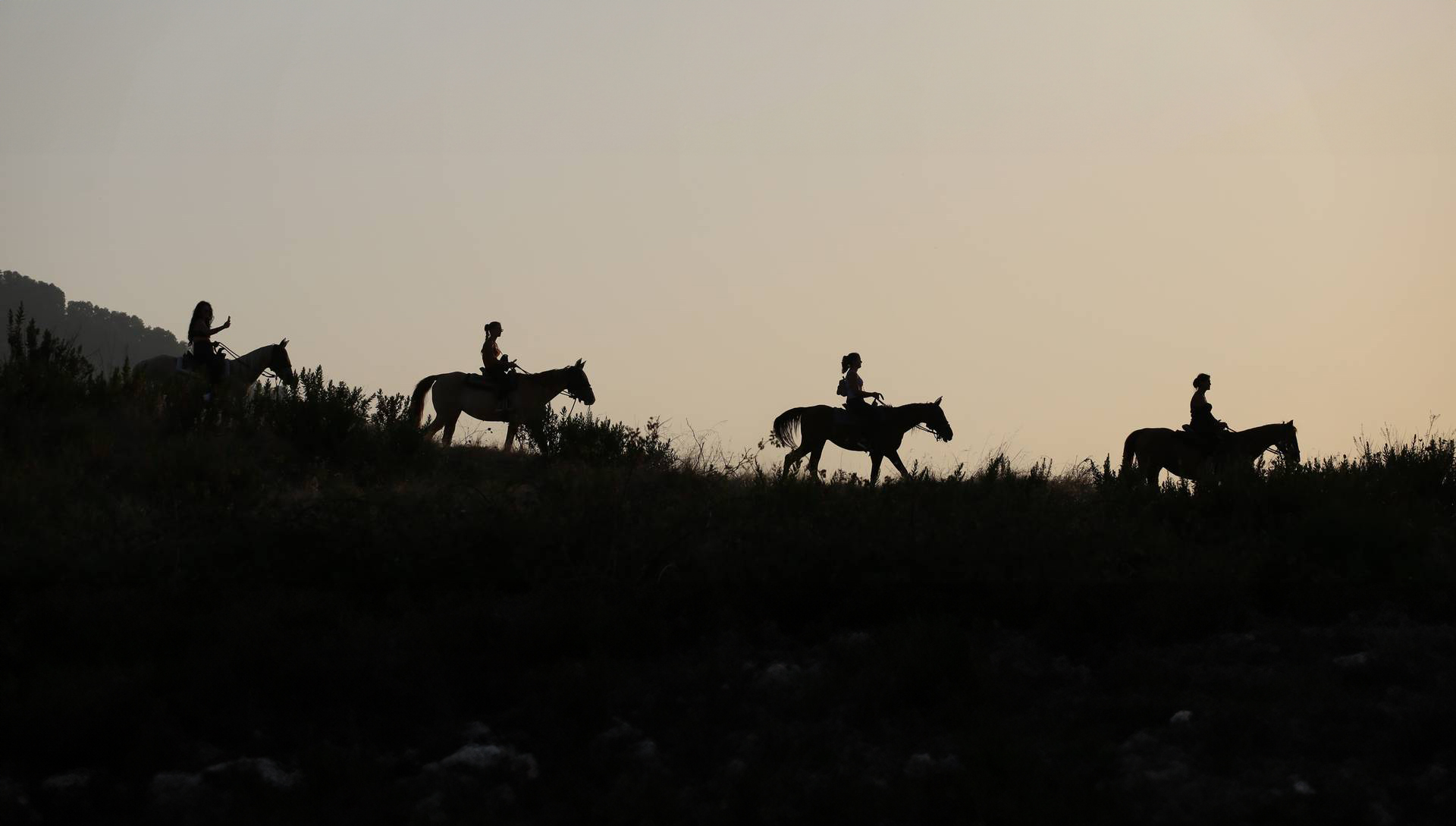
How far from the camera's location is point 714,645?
35.7 feet

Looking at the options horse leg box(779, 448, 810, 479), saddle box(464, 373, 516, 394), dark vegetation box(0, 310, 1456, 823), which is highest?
saddle box(464, 373, 516, 394)

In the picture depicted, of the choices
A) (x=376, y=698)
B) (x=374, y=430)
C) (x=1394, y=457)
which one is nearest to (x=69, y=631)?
(x=376, y=698)

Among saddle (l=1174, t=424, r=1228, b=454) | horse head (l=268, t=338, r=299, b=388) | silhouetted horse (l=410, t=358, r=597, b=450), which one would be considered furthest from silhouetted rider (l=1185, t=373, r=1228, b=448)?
horse head (l=268, t=338, r=299, b=388)

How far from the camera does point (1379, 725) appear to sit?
29.7 ft

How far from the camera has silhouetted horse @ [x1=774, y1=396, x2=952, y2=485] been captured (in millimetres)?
19875

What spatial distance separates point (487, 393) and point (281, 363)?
9.32 ft

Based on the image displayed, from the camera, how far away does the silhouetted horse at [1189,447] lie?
62.2 ft

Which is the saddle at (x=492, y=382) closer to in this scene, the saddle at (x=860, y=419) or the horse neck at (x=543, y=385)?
the horse neck at (x=543, y=385)

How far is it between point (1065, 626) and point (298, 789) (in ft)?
19.0

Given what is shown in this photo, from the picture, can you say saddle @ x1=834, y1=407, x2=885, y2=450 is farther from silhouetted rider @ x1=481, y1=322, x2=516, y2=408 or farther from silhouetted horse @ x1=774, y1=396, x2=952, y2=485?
silhouetted rider @ x1=481, y1=322, x2=516, y2=408

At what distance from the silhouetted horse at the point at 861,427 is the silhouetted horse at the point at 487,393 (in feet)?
9.68

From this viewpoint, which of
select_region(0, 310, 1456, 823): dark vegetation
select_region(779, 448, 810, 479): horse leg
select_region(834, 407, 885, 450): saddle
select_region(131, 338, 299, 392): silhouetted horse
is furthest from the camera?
select_region(834, 407, 885, 450): saddle

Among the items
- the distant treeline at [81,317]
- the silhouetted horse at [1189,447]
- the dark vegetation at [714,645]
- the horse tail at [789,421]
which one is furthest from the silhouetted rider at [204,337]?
the distant treeline at [81,317]

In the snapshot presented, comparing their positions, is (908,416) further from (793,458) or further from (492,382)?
(492,382)
